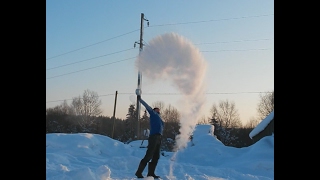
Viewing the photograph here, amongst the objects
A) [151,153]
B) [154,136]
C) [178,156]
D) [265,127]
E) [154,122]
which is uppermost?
Result: [154,122]

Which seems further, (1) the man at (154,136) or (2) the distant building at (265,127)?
(2) the distant building at (265,127)

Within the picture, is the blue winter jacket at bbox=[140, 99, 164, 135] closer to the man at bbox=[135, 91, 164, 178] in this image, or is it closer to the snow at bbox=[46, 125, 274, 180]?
the man at bbox=[135, 91, 164, 178]

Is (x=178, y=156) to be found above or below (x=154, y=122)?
below

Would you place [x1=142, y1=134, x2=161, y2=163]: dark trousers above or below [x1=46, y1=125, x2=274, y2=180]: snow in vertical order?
above

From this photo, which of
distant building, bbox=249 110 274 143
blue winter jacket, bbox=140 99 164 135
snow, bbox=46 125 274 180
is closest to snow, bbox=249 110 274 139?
distant building, bbox=249 110 274 143

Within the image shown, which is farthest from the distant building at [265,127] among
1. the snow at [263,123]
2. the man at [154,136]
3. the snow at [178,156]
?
the man at [154,136]

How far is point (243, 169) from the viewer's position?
1322 centimetres

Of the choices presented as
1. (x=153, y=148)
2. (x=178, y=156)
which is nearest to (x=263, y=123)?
(x=178, y=156)

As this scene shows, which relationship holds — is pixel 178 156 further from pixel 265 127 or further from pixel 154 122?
pixel 154 122

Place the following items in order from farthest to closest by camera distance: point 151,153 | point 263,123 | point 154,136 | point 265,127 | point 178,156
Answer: point 265,127
point 263,123
point 178,156
point 154,136
point 151,153

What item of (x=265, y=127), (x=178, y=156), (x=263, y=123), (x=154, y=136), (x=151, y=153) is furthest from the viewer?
(x=265, y=127)

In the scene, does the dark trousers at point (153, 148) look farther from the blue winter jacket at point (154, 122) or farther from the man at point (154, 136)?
the blue winter jacket at point (154, 122)
